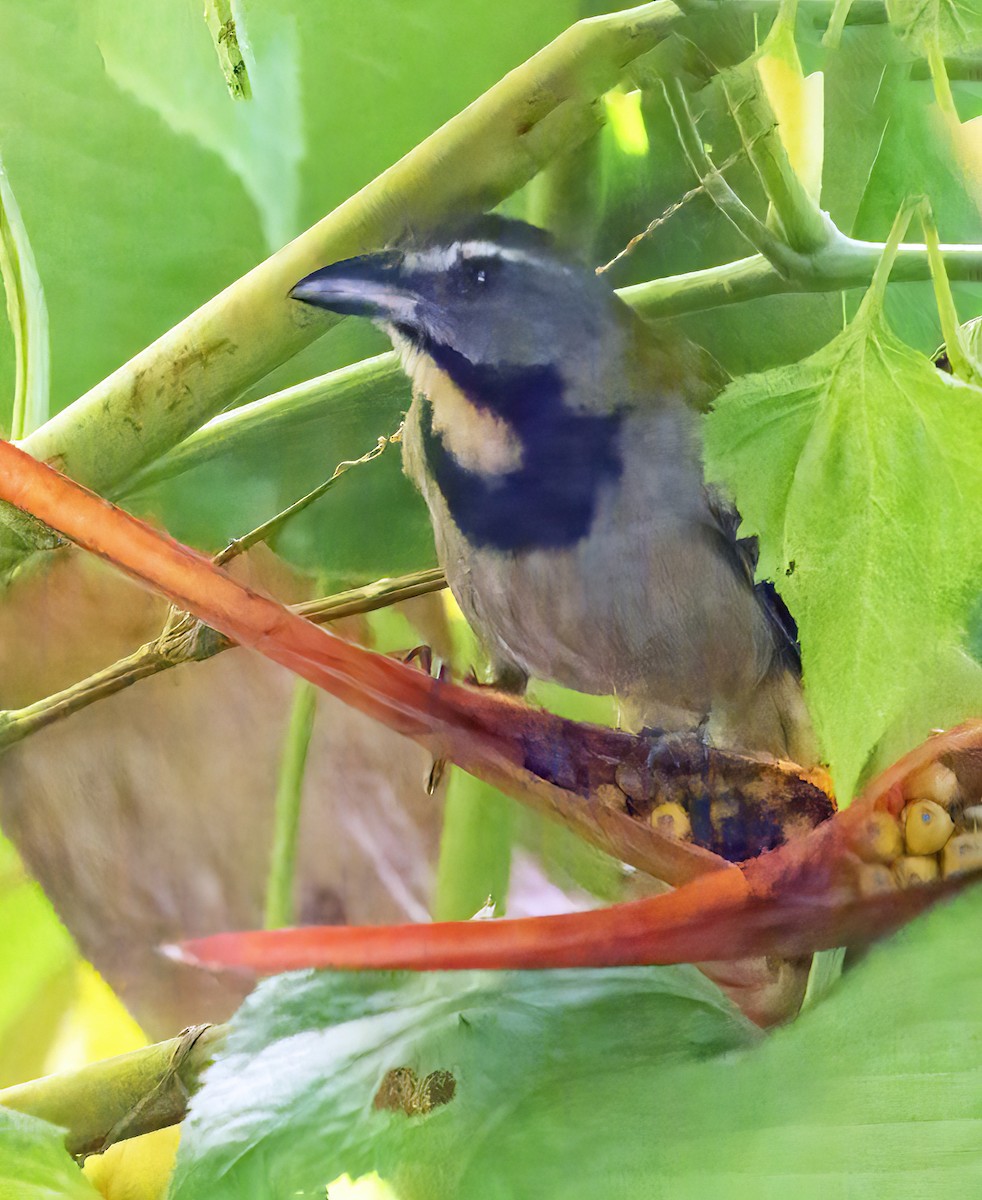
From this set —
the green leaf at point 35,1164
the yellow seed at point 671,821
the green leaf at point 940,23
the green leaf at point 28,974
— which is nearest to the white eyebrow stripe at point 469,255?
the green leaf at point 940,23

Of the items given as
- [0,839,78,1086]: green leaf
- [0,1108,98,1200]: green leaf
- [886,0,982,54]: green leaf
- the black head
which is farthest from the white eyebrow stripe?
[0,1108,98,1200]: green leaf

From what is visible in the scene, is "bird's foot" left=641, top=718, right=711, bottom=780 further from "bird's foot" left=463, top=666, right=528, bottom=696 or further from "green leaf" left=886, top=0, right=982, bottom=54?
"green leaf" left=886, top=0, right=982, bottom=54

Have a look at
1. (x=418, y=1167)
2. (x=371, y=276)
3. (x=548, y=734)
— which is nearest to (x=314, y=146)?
(x=371, y=276)

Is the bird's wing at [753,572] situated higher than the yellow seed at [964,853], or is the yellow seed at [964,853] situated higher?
the bird's wing at [753,572]

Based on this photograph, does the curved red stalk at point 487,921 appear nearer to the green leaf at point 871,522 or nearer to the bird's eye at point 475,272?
the green leaf at point 871,522

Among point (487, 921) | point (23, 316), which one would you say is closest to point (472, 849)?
point (487, 921)

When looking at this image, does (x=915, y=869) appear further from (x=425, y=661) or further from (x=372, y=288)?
(x=372, y=288)

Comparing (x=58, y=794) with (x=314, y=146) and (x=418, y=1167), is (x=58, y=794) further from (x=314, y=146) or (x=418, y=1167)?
(x=314, y=146)
